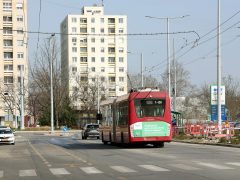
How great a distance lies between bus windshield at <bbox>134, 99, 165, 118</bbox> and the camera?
33.7 m

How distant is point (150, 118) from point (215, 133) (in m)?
11.2

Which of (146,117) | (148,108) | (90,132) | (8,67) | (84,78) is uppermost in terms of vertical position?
(8,67)

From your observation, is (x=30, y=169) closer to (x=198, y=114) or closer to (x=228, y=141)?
(x=228, y=141)

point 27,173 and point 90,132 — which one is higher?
point 27,173

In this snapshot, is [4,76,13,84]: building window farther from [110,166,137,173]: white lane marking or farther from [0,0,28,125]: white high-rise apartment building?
[110,166,137,173]: white lane marking

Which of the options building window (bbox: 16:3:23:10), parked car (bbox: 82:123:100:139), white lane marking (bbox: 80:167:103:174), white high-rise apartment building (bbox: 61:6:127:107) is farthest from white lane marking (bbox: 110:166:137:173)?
white high-rise apartment building (bbox: 61:6:127:107)

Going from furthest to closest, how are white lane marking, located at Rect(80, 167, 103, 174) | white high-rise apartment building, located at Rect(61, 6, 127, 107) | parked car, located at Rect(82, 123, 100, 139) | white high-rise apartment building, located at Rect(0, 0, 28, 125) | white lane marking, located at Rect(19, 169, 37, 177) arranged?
white high-rise apartment building, located at Rect(61, 6, 127, 107)
white high-rise apartment building, located at Rect(0, 0, 28, 125)
parked car, located at Rect(82, 123, 100, 139)
white lane marking, located at Rect(80, 167, 103, 174)
white lane marking, located at Rect(19, 169, 37, 177)

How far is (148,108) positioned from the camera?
111 feet

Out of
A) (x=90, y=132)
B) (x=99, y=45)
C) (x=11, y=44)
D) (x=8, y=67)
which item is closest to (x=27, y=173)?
(x=90, y=132)

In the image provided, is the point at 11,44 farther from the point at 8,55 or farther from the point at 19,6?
the point at 19,6

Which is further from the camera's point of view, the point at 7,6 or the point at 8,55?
the point at 8,55

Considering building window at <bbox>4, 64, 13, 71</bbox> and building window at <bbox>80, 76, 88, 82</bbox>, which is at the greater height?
building window at <bbox>4, 64, 13, 71</bbox>

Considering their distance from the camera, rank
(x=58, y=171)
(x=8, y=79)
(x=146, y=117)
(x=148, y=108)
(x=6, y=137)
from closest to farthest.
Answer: (x=58, y=171) < (x=146, y=117) < (x=148, y=108) < (x=6, y=137) < (x=8, y=79)

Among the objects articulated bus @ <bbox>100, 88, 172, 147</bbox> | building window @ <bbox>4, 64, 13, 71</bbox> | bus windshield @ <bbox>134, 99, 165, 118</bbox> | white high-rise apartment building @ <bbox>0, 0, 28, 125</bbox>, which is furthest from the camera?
building window @ <bbox>4, 64, 13, 71</bbox>
